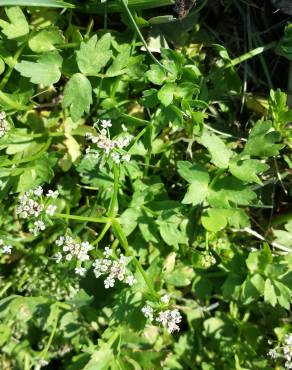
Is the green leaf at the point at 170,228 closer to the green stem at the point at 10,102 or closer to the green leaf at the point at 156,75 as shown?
the green leaf at the point at 156,75

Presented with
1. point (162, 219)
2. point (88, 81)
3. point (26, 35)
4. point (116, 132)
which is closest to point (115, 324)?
point (162, 219)

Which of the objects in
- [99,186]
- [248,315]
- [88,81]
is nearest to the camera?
[88,81]

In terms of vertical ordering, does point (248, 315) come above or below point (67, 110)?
below

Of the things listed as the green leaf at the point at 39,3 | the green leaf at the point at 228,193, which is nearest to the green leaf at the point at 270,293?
the green leaf at the point at 228,193

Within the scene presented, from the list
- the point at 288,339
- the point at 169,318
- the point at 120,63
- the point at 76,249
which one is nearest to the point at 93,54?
the point at 120,63

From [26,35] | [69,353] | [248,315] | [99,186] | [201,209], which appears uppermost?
[26,35]

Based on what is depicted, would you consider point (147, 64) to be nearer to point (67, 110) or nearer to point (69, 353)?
point (67, 110)

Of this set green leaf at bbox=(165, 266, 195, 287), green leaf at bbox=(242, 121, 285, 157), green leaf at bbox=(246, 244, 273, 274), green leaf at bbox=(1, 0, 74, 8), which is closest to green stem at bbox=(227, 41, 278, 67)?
green leaf at bbox=(242, 121, 285, 157)
